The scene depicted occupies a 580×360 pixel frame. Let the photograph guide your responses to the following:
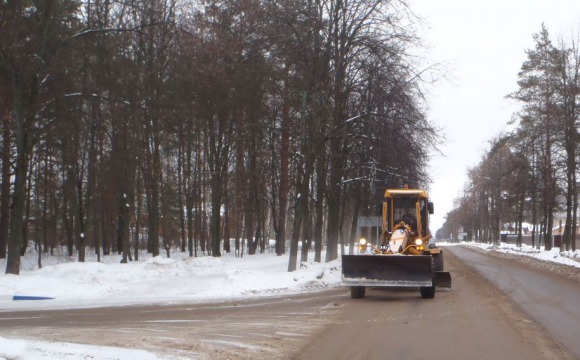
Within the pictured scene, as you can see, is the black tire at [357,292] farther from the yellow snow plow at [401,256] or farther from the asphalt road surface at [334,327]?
the asphalt road surface at [334,327]

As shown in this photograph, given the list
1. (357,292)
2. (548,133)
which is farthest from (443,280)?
(548,133)

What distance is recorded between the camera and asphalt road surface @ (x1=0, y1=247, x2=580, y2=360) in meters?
10.2

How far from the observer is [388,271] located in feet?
62.3

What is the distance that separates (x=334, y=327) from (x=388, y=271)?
6270mm

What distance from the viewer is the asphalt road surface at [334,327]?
1024 cm

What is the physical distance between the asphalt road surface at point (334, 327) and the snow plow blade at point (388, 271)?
0.52 m

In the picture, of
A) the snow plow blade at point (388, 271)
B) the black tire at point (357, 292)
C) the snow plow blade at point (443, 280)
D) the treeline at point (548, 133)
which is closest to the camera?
the snow plow blade at point (388, 271)

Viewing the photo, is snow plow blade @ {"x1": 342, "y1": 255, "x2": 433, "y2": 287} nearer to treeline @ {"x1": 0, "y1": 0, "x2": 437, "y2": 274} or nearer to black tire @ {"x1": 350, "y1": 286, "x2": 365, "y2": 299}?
black tire @ {"x1": 350, "y1": 286, "x2": 365, "y2": 299}

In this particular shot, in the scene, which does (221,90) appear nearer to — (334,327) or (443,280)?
(443,280)

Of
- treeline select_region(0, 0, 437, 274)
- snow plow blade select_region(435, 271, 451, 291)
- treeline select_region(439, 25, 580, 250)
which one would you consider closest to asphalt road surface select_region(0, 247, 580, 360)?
snow plow blade select_region(435, 271, 451, 291)

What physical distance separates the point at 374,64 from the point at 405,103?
2461mm

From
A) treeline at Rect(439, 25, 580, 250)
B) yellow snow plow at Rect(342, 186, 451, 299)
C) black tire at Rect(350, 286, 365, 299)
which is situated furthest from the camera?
treeline at Rect(439, 25, 580, 250)


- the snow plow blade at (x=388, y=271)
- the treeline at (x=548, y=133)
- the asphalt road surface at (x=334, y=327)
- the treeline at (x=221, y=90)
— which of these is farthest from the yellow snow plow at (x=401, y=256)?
the treeline at (x=548, y=133)

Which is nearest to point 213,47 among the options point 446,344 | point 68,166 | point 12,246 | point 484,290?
point 68,166
